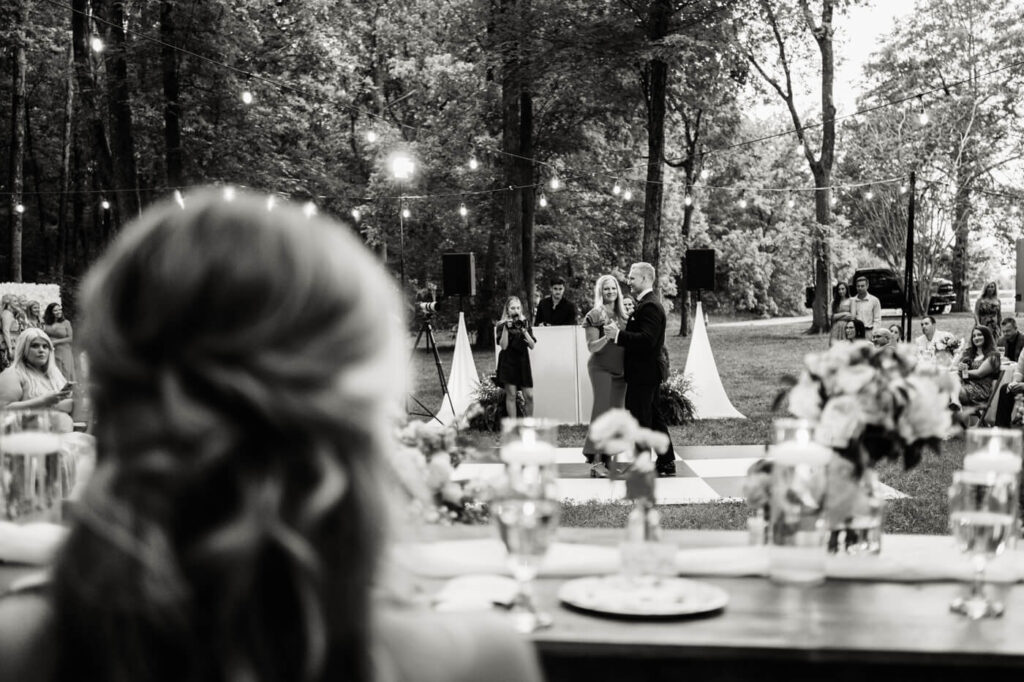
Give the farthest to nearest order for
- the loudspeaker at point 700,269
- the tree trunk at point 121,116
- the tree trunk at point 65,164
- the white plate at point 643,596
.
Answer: the tree trunk at point 65,164 → the tree trunk at point 121,116 → the loudspeaker at point 700,269 → the white plate at point 643,596

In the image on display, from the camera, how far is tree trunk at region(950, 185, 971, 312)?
26.1 metres

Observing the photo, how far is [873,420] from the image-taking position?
211 centimetres

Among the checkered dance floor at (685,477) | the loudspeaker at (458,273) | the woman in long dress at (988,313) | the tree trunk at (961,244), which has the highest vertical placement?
the tree trunk at (961,244)

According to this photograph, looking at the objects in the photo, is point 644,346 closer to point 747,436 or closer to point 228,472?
point 747,436

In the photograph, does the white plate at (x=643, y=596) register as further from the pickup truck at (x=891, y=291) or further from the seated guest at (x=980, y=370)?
the pickup truck at (x=891, y=291)

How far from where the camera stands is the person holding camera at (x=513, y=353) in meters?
10.6

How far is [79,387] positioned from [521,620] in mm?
7084

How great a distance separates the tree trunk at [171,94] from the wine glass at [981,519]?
648 inches

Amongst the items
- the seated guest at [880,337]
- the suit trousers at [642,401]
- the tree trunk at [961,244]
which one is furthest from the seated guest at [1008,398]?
the tree trunk at [961,244]

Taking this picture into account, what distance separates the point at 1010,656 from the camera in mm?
1727

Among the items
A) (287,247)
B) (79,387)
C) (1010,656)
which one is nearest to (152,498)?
(287,247)

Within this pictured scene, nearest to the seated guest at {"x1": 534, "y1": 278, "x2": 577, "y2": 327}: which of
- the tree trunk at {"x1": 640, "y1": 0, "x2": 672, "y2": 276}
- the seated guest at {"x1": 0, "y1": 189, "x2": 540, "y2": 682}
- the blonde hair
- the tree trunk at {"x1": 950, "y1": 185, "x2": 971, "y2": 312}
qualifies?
the tree trunk at {"x1": 640, "y1": 0, "x2": 672, "y2": 276}

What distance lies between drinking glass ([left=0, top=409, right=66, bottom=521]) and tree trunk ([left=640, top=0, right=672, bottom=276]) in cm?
1264

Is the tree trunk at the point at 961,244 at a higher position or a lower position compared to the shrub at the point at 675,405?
higher
